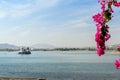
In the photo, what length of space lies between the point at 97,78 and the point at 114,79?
9.94ft

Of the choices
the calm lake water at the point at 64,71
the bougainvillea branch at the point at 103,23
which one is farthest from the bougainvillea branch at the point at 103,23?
the calm lake water at the point at 64,71

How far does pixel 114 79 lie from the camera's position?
147 feet

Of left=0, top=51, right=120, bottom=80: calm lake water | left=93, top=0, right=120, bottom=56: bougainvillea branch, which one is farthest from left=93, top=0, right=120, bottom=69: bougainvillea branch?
left=0, top=51, right=120, bottom=80: calm lake water

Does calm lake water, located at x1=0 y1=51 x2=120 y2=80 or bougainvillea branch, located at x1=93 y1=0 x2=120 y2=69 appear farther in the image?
calm lake water, located at x1=0 y1=51 x2=120 y2=80

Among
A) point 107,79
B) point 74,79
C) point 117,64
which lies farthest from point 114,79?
point 117,64

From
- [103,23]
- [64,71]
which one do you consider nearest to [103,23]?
[103,23]

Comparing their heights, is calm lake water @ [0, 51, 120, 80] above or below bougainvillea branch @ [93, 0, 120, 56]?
below

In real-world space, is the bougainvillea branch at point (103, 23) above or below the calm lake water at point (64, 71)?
above

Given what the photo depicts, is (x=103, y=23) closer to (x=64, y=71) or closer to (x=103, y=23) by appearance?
(x=103, y=23)

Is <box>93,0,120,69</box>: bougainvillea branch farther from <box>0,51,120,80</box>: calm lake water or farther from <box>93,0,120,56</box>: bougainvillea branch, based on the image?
<box>0,51,120,80</box>: calm lake water

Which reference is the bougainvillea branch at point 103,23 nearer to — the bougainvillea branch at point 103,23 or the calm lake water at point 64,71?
the bougainvillea branch at point 103,23

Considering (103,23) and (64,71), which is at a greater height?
(103,23)

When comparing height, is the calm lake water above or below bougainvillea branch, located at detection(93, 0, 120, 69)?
below

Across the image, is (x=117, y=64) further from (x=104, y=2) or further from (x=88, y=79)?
(x=88, y=79)
